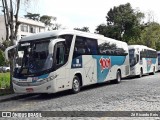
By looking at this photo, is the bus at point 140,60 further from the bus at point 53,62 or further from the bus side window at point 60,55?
the bus side window at point 60,55

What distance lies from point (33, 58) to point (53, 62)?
1.02m

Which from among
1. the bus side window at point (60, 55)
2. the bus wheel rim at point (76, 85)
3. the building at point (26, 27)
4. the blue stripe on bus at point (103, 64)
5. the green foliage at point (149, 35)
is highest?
the building at point (26, 27)

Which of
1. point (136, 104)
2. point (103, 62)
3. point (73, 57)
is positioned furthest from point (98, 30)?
point (136, 104)

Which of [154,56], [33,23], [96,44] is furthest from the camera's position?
[33,23]

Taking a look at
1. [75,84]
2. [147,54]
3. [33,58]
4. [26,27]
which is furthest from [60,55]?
[26,27]

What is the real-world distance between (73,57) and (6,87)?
16.4 ft

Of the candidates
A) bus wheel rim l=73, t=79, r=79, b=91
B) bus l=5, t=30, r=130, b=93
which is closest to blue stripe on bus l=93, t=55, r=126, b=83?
bus l=5, t=30, r=130, b=93

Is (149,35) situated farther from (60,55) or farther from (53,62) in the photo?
(53,62)

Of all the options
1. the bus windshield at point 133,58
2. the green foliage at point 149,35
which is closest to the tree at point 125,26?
Result: the green foliage at point 149,35

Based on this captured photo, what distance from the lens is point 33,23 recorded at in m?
79.6

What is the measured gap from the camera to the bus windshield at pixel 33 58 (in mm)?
14617

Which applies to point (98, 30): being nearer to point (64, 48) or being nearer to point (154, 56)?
point (154, 56)

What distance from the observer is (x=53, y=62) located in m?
14.6

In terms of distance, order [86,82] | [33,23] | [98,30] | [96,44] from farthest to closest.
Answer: [33,23], [98,30], [96,44], [86,82]
